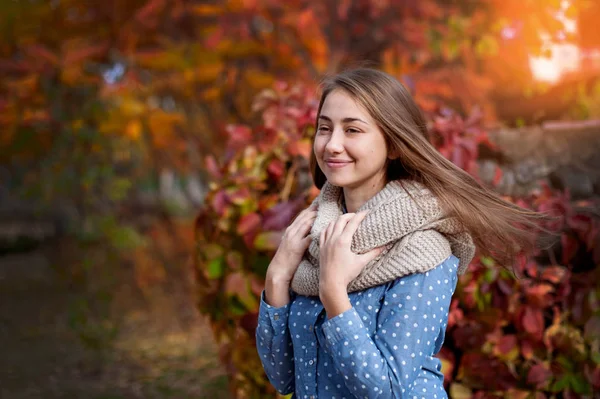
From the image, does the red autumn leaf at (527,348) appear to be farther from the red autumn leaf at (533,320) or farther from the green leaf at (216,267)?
the green leaf at (216,267)

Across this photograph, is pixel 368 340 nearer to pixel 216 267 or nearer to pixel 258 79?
pixel 216 267

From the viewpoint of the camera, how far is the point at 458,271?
1677 mm

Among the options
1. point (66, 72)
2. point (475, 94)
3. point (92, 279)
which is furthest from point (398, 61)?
point (92, 279)

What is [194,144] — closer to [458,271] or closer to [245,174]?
[245,174]

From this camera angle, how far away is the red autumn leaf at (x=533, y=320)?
7.93 ft

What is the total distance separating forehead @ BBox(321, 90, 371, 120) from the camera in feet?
4.97

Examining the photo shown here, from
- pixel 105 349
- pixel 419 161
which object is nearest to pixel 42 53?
pixel 105 349

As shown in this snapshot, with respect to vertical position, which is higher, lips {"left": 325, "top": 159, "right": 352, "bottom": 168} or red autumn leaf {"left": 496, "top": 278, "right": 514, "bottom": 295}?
lips {"left": 325, "top": 159, "right": 352, "bottom": 168}

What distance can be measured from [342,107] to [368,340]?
0.54 m

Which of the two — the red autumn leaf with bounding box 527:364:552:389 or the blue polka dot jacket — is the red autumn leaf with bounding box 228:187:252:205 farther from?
the red autumn leaf with bounding box 527:364:552:389

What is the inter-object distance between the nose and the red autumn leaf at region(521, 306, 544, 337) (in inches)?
51.0

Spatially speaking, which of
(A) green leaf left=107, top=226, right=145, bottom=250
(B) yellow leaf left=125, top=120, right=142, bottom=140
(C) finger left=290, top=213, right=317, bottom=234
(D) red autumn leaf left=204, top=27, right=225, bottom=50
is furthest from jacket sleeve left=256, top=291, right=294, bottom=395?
(A) green leaf left=107, top=226, right=145, bottom=250

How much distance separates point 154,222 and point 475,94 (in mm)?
4623

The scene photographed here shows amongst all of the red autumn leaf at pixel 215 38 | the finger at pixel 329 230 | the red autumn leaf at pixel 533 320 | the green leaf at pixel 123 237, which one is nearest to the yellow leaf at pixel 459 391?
the red autumn leaf at pixel 533 320
